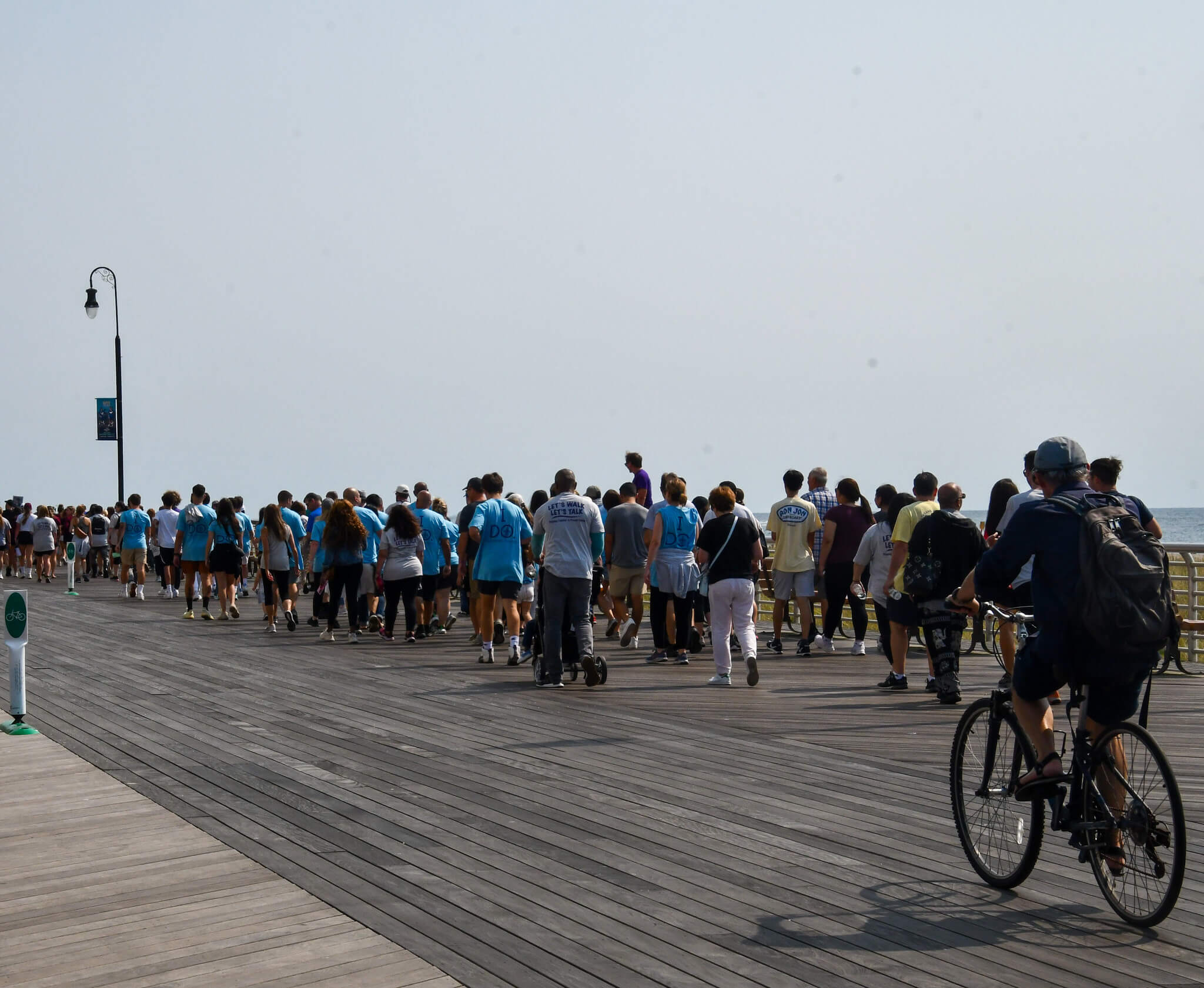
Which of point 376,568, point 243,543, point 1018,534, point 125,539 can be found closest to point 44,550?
point 125,539

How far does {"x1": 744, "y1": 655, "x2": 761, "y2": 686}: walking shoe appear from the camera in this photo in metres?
12.9

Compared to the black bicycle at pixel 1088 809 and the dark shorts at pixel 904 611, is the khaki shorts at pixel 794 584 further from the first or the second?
the black bicycle at pixel 1088 809

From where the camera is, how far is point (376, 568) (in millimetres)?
19109

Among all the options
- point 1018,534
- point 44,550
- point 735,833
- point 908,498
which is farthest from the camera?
point 44,550

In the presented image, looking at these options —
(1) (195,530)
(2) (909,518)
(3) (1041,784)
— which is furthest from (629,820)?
(1) (195,530)

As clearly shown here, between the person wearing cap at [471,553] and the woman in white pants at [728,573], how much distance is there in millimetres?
3144

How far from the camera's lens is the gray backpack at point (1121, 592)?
5125 mm

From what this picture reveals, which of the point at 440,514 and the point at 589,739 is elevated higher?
the point at 440,514

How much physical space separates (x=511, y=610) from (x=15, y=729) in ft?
19.3

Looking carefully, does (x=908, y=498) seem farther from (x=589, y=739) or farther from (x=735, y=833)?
(x=735, y=833)

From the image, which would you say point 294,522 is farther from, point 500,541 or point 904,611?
point 904,611

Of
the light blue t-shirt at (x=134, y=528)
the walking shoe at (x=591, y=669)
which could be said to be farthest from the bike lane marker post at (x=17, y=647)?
the light blue t-shirt at (x=134, y=528)

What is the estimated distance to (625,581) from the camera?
16.8m

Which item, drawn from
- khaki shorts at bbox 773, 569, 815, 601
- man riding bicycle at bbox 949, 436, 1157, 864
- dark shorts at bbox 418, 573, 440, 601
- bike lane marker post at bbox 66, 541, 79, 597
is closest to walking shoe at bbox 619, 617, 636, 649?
khaki shorts at bbox 773, 569, 815, 601
